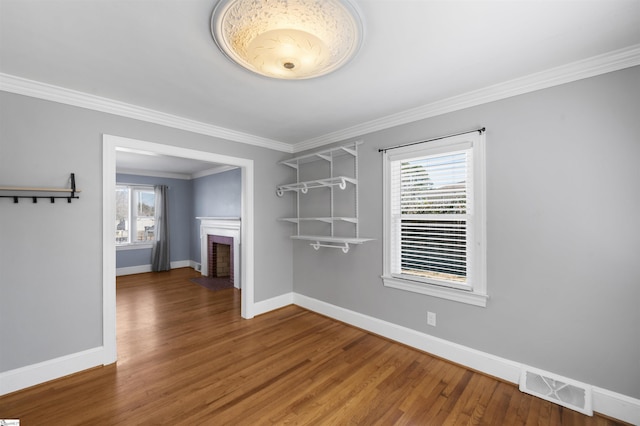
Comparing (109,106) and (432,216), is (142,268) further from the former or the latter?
(432,216)

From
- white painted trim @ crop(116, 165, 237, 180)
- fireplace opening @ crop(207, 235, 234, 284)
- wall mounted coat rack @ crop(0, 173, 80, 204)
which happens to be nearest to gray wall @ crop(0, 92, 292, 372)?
wall mounted coat rack @ crop(0, 173, 80, 204)

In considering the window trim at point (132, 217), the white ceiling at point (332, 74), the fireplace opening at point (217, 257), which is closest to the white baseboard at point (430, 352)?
the white ceiling at point (332, 74)

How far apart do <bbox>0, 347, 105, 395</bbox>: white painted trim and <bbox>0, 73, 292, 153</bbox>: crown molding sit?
2199mm

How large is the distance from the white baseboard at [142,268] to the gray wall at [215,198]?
0.22 m

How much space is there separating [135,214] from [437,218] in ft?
23.1

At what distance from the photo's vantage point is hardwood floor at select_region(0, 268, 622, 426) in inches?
75.8

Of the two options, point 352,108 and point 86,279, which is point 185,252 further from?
point 352,108

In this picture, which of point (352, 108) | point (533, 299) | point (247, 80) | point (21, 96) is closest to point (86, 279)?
point (21, 96)

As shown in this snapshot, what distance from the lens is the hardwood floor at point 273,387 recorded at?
1.93 meters

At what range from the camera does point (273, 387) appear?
7.42 feet

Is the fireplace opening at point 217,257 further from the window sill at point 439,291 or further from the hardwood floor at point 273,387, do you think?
the window sill at point 439,291

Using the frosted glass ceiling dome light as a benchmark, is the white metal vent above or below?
below

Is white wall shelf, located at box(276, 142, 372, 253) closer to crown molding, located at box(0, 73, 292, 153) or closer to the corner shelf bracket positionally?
the corner shelf bracket

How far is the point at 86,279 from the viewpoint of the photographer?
2525 mm
